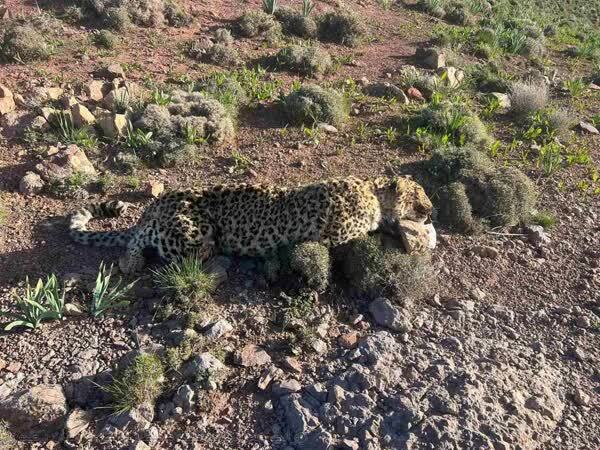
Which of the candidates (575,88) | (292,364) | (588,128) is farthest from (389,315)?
(575,88)

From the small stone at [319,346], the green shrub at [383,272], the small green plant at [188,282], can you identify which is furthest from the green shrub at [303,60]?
the small stone at [319,346]

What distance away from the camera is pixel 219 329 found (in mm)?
5969

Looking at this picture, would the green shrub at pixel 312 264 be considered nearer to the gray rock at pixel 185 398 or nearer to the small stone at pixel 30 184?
the gray rock at pixel 185 398

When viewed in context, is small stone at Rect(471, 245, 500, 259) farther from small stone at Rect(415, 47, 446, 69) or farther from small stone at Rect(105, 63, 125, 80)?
small stone at Rect(105, 63, 125, 80)

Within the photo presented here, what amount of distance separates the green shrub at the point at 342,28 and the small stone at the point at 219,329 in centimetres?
1051

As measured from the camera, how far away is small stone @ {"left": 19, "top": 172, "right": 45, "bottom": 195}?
319 inches

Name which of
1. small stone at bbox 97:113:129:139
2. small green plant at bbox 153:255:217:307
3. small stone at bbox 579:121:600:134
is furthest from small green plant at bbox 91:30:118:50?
small stone at bbox 579:121:600:134

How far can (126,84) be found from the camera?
10.4 m

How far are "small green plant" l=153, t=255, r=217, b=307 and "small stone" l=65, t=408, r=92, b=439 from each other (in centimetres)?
159

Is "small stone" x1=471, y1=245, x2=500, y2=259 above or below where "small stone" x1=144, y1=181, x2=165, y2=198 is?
above

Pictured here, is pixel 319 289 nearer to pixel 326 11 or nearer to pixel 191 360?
pixel 191 360

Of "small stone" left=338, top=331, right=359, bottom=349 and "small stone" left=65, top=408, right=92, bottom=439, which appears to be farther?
"small stone" left=338, top=331, right=359, bottom=349

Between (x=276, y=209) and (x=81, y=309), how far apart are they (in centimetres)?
262

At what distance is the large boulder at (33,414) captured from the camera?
16.3 feet
